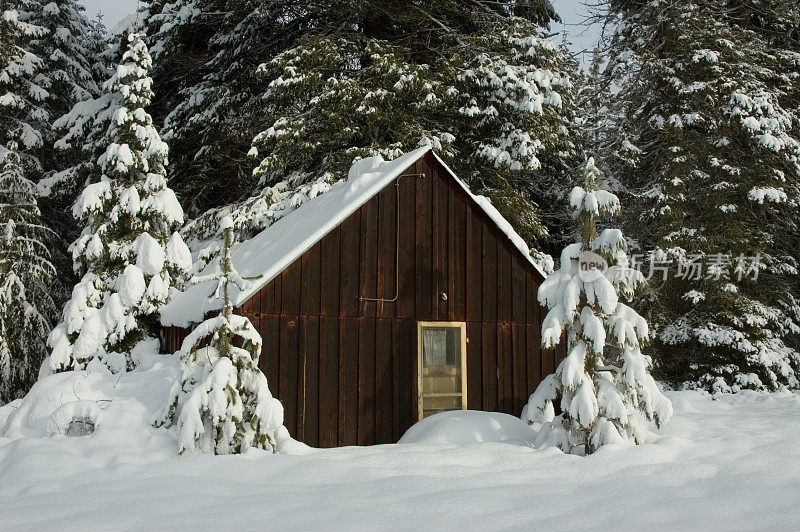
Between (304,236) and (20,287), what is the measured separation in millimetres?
10694

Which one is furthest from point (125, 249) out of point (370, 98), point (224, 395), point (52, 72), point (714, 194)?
point (714, 194)

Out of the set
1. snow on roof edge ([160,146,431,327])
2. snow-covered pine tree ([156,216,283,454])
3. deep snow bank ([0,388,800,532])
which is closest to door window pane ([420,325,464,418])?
deep snow bank ([0,388,800,532])

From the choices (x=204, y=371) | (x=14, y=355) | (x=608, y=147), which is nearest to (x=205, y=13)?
(x=14, y=355)

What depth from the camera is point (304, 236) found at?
32.4 ft

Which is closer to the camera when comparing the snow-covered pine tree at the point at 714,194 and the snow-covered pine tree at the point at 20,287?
the snow-covered pine tree at the point at 20,287

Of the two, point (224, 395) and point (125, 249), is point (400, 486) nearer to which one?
point (224, 395)

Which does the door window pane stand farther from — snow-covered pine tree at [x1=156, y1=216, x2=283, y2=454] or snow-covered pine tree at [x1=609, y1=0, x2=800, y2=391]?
snow-covered pine tree at [x1=609, y1=0, x2=800, y2=391]

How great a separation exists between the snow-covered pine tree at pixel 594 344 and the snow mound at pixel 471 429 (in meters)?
0.52

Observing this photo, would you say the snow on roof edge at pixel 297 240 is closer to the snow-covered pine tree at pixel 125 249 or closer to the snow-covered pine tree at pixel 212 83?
the snow-covered pine tree at pixel 125 249

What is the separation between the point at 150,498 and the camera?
6.27 m

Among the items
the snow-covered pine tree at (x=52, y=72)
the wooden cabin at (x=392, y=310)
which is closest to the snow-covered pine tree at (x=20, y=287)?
the snow-covered pine tree at (x=52, y=72)

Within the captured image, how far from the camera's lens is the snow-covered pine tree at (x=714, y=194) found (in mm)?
17219

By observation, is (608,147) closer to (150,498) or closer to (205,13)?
(205,13)

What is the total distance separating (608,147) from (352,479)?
1543cm
